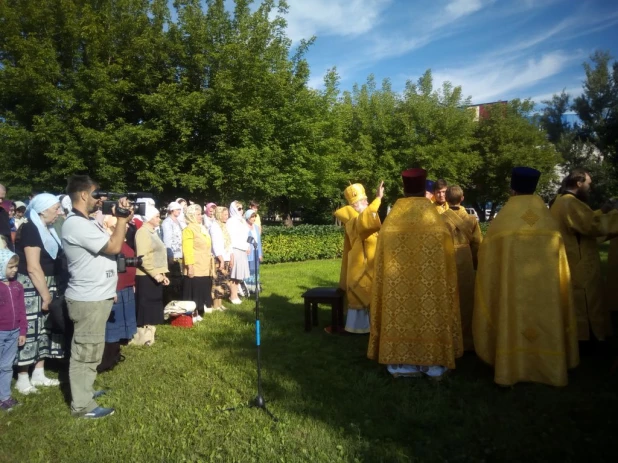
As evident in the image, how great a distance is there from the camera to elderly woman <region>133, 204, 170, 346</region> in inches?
265

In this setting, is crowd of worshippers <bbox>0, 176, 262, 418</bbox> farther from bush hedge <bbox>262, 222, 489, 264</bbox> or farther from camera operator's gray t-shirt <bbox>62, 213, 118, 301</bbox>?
bush hedge <bbox>262, 222, 489, 264</bbox>

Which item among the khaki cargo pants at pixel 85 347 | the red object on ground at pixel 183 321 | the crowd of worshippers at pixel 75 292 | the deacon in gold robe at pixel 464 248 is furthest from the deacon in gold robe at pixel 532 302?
the red object on ground at pixel 183 321

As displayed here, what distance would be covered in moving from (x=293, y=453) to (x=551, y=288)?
3094 millimetres

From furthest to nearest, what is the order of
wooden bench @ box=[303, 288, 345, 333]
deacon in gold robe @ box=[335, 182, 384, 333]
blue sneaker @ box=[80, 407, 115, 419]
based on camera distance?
wooden bench @ box=[303, 288, 345, 333], deacon in gold robe @ box=[335, 182, 384, 333], blue sneaker @ box=[80, 407, 115, 419]

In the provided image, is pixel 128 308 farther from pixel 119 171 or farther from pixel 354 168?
pixel 354 168

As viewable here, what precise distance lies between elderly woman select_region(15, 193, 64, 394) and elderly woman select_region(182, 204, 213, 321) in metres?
2.94

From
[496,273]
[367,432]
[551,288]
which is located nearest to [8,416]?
[367,432]

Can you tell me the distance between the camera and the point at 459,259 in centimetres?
632

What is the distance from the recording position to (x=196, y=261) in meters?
8.49

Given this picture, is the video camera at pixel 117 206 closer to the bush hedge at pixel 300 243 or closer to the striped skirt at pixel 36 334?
the striped skirt at pixel 36 334

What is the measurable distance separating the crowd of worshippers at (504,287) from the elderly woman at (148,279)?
332cm

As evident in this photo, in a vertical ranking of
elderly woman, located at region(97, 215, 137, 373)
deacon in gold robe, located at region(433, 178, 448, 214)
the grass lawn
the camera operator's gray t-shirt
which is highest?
deacon in gold robe, located at region(433, 178, 448, 214)

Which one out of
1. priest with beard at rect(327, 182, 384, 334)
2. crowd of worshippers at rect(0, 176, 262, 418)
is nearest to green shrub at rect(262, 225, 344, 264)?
crowd of worshippers at rect(0, 176, 262, 418)

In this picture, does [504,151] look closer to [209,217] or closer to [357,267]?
[209,217]
